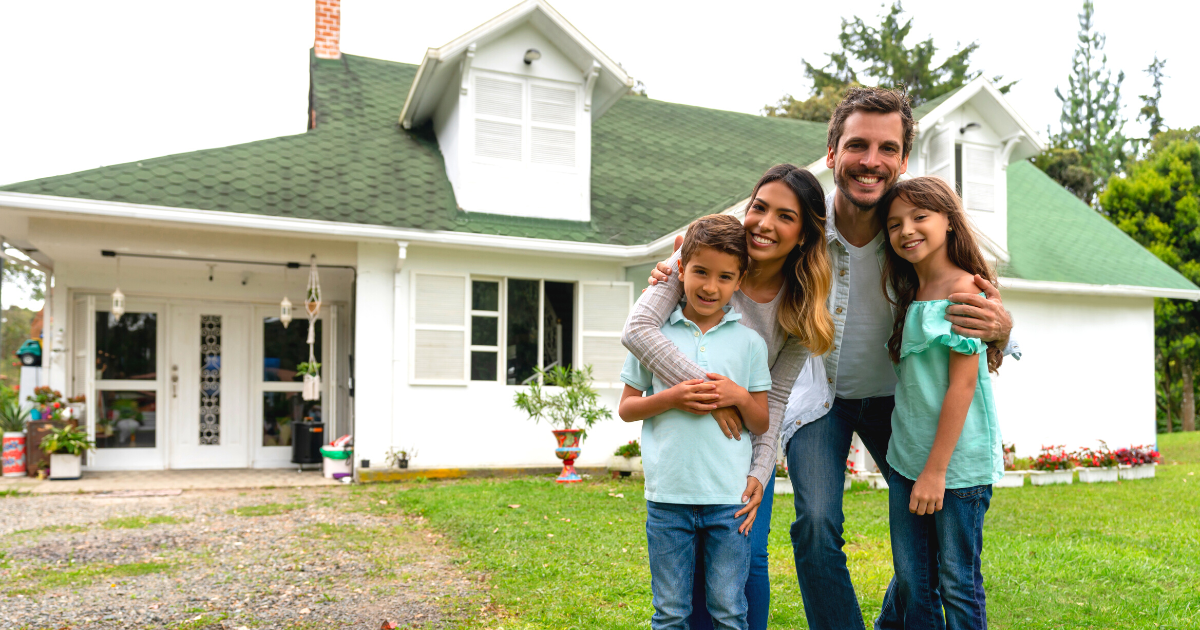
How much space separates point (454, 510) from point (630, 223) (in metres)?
4.73

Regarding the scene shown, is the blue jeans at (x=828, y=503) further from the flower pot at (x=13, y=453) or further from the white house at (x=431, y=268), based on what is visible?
the flower pot at (x=13, y=453)

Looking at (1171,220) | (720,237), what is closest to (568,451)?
(720,237)

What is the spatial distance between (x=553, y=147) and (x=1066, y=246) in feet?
25.2

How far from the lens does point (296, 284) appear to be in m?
10.4

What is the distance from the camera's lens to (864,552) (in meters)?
4.91

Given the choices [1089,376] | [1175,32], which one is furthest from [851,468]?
[1175,32]

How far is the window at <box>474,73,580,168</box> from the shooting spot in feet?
31.7

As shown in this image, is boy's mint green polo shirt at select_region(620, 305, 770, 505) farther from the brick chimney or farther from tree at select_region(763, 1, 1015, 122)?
tree at select_region(763, 1, 1015, 122)

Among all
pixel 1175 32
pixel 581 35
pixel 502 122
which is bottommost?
pixel 502 122

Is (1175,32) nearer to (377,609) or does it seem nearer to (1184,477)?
(1184,477)

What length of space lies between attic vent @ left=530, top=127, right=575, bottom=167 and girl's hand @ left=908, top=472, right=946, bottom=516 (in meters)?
7.93

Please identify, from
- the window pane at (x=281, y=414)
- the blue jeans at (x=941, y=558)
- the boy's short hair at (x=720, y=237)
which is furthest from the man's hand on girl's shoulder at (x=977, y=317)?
the window pane at (x=281, y=414)

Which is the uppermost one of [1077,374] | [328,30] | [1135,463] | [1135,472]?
[328,30]

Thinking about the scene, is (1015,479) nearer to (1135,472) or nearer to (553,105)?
(1135,472)
